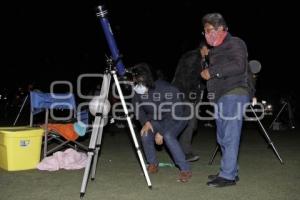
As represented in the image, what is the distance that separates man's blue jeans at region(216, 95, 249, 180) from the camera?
575 cm

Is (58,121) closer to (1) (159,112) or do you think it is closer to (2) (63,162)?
(2) (63,162)

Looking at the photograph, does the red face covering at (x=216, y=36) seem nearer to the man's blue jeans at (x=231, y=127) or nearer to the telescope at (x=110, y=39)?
the man's blue jeans at (x=231, y=127)

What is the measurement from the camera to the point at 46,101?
7742 millimetres

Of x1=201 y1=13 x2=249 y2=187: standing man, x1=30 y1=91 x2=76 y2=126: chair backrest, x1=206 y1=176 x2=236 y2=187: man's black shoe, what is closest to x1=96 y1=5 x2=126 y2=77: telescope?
x1=201 y1=13 x2=249 y2=187: standing man

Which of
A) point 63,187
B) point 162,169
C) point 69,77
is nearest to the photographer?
point 63,187

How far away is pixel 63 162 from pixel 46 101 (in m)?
1.18

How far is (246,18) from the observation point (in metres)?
40.4

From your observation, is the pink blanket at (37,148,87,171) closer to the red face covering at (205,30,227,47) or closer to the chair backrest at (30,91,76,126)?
the chair backrest at (30,91,76,126)

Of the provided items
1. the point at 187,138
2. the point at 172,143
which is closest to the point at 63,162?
the point at 172,143

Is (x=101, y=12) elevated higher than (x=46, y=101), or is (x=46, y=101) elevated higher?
(x=101, y=12)

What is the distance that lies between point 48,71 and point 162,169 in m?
39.0

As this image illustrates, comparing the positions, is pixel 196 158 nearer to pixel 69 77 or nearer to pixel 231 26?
pixel 231 26

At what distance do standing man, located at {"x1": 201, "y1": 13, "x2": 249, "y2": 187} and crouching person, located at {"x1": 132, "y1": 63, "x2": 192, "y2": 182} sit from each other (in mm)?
683

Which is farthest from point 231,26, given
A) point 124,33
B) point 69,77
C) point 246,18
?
point 69,77
